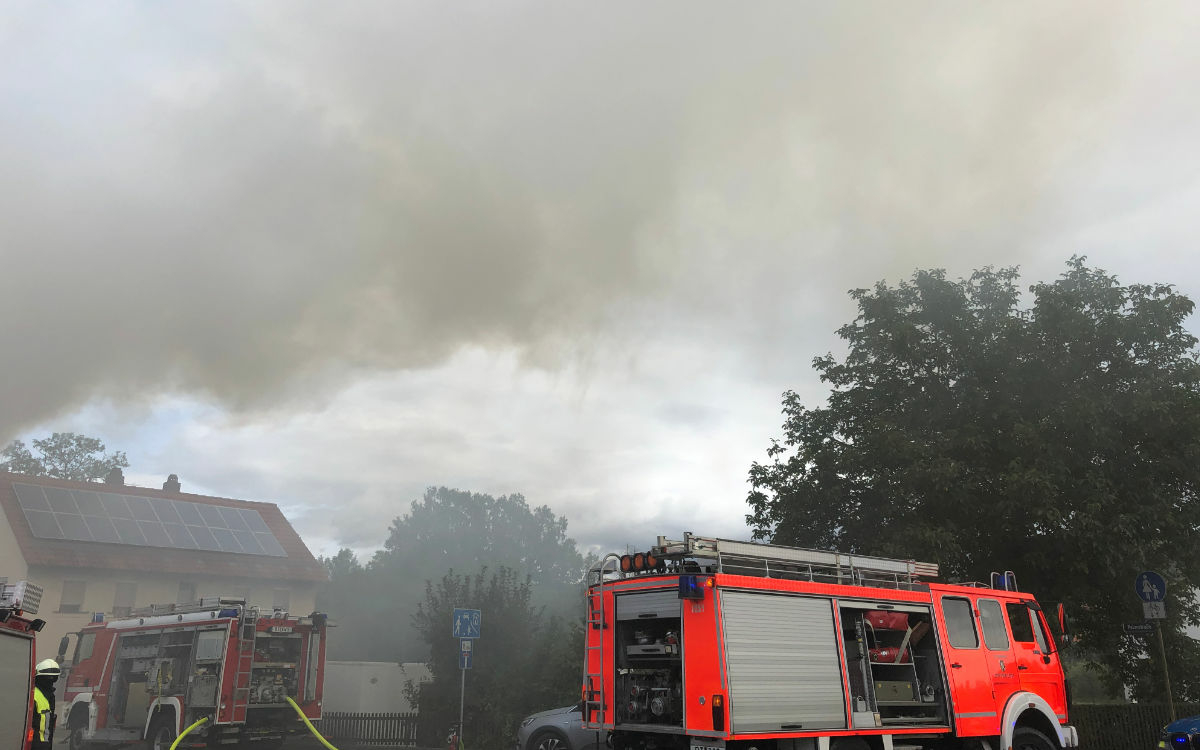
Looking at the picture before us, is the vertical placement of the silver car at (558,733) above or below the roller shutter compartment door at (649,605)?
below

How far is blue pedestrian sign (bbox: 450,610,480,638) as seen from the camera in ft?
53.8

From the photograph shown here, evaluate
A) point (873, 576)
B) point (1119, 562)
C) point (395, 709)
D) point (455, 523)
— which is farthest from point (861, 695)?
point (455, 523)

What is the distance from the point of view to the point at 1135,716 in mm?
16609

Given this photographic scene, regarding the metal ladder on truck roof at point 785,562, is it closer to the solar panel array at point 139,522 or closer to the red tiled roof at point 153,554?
the red tiled roof at point 153,554

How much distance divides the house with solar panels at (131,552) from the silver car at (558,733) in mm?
17918

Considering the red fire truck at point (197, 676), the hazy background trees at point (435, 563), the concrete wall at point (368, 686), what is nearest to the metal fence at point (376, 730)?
the concrete wall at point (368, 686)

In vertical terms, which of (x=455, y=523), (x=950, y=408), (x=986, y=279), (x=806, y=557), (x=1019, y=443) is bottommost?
(x=806, y=557)

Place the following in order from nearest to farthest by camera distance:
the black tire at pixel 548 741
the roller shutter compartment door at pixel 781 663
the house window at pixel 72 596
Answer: the roller shutter compartment door at pixel 781 663 → the black tire at pixel 548 741 → the house window at pixel 72 596

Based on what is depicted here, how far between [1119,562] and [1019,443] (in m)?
3.01

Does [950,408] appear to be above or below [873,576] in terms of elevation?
above

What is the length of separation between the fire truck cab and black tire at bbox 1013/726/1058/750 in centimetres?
1144

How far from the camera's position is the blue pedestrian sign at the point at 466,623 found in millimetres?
16406

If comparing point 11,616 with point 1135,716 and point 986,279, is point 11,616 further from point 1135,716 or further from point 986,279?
point 986,279

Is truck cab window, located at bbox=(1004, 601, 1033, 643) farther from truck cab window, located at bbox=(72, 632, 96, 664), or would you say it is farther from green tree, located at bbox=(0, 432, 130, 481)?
green tree, located at bbox=(0, 432, 130, 481)
